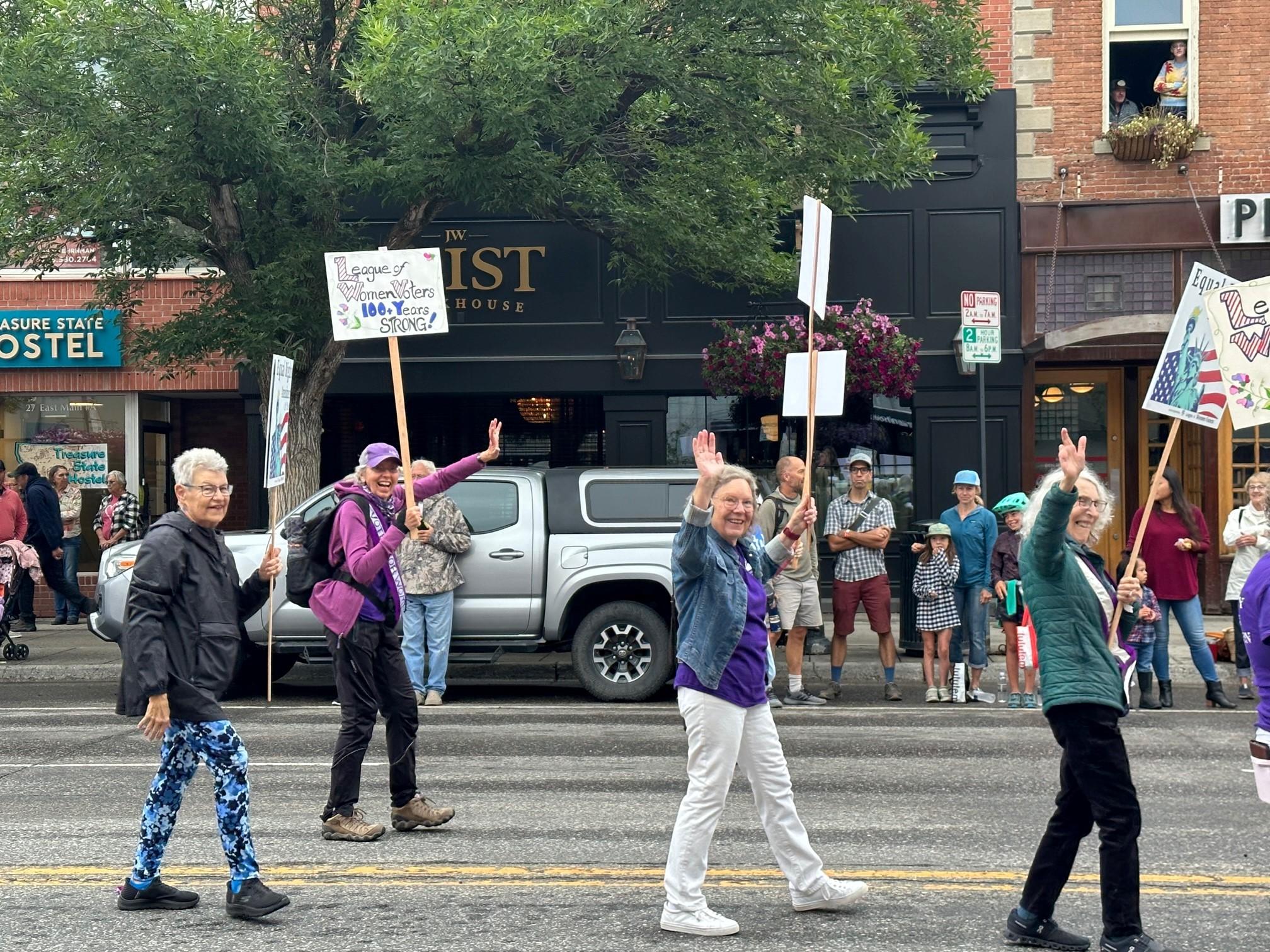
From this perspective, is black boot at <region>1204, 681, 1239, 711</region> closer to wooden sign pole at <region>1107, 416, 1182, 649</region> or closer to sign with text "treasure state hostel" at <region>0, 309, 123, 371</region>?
wooden sign pole at <region>1107, 416, 1182, 649</region>

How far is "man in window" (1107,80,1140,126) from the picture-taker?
17.0 meters

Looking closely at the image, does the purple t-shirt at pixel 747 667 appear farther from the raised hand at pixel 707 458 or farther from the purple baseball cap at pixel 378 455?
the purple baseball cap at pixel 378 455

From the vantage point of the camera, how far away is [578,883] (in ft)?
19.9

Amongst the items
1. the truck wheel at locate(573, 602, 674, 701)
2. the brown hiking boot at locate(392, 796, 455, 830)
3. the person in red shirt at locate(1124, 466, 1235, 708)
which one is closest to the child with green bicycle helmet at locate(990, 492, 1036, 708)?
the person in red shirt at locate(1124, 466, 1235, 708)

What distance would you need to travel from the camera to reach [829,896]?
18.2 feet

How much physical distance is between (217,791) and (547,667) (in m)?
8.51

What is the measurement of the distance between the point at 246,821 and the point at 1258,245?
1447 cm

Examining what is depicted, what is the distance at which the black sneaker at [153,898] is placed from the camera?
5.74 m

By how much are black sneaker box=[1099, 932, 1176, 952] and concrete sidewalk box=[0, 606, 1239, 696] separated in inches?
318

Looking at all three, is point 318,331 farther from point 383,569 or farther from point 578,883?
point 578,883

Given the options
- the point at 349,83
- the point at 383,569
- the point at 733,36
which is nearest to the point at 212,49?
the point at 349,83

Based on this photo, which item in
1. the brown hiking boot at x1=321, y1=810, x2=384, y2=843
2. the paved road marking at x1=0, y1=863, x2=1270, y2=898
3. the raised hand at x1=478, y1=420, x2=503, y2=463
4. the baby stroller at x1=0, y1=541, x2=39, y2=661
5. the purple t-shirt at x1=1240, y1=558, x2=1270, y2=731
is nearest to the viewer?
the purple t-shirt at x1=1240, y1=558, x2=1270, y2=731

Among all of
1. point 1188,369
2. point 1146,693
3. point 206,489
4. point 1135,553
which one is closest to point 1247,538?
point 1146,693

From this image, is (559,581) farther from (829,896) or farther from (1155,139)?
(1155,139)
